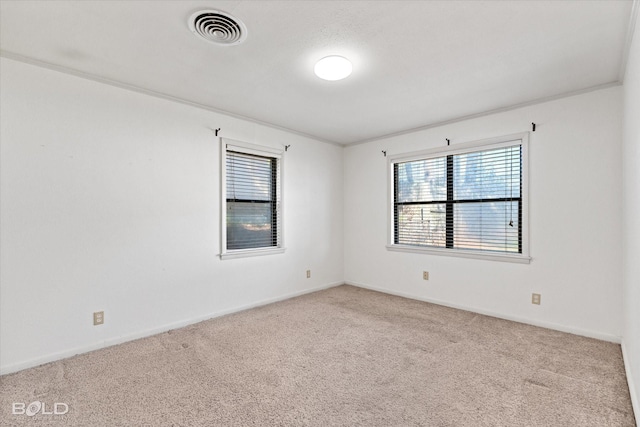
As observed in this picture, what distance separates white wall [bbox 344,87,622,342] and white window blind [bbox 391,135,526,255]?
0.18 meters

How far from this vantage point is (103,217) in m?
2.70

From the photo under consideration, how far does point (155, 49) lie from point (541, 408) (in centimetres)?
350

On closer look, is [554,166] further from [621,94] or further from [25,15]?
[25,15]

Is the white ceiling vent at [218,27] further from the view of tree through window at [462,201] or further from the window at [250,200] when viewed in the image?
the view of tree through window at [462,201]

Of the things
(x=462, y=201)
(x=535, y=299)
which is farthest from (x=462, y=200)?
(x=535, y=299)

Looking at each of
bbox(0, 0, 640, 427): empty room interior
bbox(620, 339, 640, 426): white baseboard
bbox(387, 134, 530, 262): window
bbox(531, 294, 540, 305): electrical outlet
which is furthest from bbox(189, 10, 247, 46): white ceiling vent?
bbox(531, 294, 540, 305): electrical outlet

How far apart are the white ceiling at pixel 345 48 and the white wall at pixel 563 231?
293 mm

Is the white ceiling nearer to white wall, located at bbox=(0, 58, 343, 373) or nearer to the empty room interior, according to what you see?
the empty room interior

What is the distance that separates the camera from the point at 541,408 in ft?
6.04

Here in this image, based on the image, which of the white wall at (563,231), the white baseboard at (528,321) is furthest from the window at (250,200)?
the white wall at (563,231)

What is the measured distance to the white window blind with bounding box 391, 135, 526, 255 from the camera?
11.3 ft

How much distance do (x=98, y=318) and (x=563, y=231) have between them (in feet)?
14.6

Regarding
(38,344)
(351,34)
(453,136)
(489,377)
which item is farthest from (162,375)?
(453,136)

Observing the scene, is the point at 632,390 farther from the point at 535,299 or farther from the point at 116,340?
the point at 116,340
